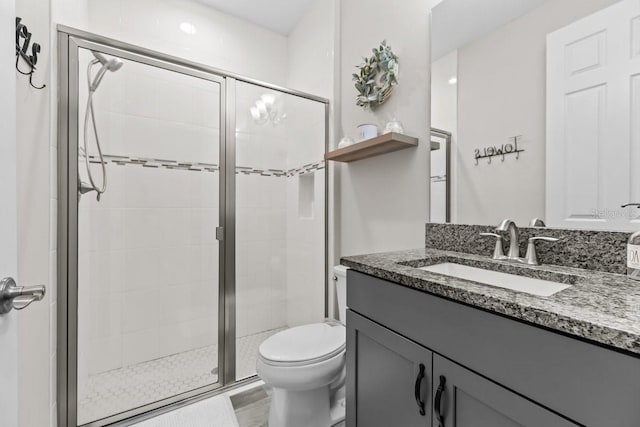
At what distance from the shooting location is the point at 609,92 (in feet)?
2.85

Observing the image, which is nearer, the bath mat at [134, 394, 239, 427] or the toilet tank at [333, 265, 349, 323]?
the bath mat at [134, 394, 239, 427]

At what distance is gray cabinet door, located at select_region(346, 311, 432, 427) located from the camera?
2.49ft

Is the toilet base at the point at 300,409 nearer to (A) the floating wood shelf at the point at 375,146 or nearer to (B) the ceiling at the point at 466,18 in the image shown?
(A) the floating wood shelf at the point at 375,146

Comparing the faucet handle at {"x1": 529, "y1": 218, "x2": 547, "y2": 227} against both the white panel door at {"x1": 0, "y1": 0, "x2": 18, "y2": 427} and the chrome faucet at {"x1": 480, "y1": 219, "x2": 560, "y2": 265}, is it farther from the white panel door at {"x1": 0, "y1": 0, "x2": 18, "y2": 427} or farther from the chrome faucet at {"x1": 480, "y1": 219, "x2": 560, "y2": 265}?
the white panel door at {"x1": 0, "y1": 0, "x2": 18, "y2": 427}

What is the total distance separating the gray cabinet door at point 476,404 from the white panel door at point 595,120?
65 cm

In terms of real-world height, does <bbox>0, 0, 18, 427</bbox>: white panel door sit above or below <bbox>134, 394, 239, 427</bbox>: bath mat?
above

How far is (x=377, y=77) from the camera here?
5.44 ft

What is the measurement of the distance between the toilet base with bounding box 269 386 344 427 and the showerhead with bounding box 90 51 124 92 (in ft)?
5.77

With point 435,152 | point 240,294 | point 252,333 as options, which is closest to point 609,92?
point 435,152

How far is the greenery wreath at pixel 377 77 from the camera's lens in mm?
1535

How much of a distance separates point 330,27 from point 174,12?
1127 millimetres

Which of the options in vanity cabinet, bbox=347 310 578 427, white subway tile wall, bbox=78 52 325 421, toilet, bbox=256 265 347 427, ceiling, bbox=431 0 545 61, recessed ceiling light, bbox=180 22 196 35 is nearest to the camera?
vanity cabinet, bbox=347 310 578 427

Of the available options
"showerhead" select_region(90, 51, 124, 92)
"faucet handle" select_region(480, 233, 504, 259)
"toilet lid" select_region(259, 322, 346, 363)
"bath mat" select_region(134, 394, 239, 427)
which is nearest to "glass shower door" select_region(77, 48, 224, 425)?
"showerhead" select_region(90, 51, 124, 92)

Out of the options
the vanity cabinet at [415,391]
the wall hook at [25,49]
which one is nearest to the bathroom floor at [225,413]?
the vanity cabinet at [415,391]
